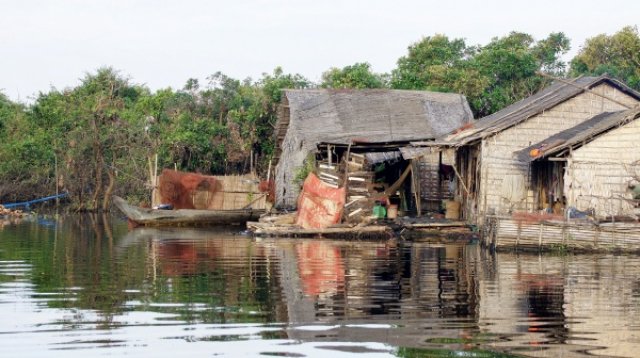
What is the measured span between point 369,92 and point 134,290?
20.0 metres

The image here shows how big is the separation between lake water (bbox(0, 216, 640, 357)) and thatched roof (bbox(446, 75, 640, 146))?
4532 millimetres

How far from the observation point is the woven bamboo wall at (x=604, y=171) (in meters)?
24.1

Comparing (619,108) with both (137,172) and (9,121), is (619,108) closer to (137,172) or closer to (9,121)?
(137,172)

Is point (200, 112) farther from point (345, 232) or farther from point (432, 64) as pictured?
point (345, 232)

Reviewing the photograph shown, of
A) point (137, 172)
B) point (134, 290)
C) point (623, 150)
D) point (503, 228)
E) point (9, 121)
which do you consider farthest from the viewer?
point (9, 121)

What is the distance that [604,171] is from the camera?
2417 cm

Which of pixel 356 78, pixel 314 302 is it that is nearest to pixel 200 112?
pixel 356 78

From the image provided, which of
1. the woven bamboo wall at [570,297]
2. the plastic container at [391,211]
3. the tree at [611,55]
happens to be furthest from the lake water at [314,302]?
the tree at [611,55]

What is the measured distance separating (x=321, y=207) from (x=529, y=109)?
603 cm

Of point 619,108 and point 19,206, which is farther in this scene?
point 19,206

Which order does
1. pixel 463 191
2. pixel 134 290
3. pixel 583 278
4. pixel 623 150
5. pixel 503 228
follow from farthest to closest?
pixel 463 191 → pixel 623 150 → pixel 503 228 → pixel 583 278 → pixel 134 290

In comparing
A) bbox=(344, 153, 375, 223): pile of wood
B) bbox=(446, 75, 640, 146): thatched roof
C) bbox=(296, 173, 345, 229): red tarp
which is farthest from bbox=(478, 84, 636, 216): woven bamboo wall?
bbox=(296, 173, 345, 229): red tarp

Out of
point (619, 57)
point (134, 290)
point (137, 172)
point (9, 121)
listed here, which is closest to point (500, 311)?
point (134, 290)

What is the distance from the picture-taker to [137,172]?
42781 mm
